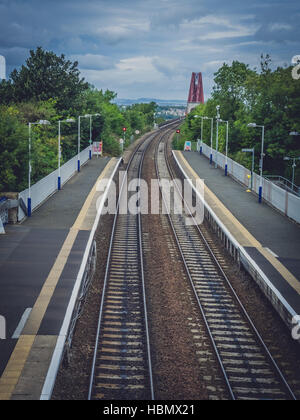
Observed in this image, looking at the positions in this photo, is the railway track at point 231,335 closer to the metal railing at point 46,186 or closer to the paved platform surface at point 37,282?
the paved platform surface at point 37,282

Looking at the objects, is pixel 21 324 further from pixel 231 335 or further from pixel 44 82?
pixel 44 82

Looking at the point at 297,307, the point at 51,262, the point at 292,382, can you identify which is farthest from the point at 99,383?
the point at 51,262

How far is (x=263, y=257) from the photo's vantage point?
20.0 m

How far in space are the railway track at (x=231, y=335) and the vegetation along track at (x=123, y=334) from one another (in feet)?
6.77

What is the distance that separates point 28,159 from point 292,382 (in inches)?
861

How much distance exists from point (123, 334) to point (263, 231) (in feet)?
40.0

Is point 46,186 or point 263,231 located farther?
point 46,186

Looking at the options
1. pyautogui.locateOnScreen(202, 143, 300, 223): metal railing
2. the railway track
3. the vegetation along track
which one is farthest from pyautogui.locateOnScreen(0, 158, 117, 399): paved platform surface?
pyautogui.locateOnScreen(202, 143, 300, 223): metal railing

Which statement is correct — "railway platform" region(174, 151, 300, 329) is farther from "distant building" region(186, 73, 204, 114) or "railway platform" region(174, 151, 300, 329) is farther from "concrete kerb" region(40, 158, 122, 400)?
"distant building" region(186, 73, 204, 114)

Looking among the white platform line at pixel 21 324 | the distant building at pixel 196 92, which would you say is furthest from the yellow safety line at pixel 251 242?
the distant building at pixel 196 92

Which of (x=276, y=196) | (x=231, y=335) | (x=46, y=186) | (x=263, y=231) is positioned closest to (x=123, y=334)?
(x=231, y=335)

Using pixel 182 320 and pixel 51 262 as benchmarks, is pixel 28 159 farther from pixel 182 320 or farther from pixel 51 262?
pixel 182 320

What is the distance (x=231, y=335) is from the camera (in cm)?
1492
